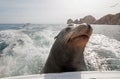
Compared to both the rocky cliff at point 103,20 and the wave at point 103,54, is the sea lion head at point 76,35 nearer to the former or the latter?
the rocky cliff at point 103,20

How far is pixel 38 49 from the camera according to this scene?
4.16m

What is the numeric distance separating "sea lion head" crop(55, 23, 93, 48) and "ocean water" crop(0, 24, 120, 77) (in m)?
0.65

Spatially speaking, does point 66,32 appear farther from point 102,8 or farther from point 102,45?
point 102,45

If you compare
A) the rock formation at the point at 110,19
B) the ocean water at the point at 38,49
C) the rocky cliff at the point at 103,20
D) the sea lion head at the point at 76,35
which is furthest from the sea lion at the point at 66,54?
the ocean water at the point at 38,49

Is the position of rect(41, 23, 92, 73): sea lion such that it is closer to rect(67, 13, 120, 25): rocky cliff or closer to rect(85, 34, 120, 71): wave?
rect(67, 13, 120, 25): rocky cliff

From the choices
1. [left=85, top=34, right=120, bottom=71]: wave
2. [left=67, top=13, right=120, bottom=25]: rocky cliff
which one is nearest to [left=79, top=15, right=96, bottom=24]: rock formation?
[left=67, top=13, right=120, bottom=25]: rocky cliff

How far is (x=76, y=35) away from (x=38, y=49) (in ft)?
6.05

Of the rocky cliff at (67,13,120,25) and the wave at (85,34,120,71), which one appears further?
the wave at (85,34,120,71)

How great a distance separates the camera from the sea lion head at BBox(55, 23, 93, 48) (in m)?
2.30

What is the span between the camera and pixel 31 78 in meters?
1.80

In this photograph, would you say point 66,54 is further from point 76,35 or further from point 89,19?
point 89,19

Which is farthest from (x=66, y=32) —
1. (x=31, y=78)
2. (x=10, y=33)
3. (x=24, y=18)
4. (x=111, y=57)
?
(x=111, y=57)

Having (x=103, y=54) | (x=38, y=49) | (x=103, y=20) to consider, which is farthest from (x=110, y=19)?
(x=38, y=49)

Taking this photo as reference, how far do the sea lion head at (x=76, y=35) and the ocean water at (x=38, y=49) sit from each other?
65 cm
